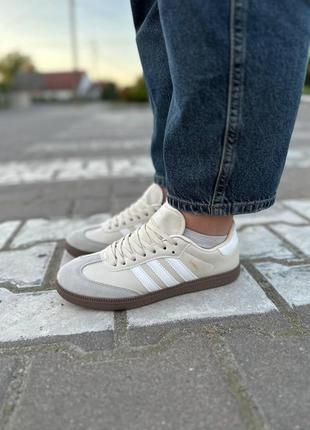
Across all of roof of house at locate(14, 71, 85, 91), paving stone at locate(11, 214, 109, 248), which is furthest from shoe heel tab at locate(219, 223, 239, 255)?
roof of house at locate(14, 71, 85, 91)

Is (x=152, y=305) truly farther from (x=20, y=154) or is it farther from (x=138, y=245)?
(x=20, y=154)

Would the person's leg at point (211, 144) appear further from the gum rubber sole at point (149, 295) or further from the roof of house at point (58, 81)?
the roof of house at point (58, 81)

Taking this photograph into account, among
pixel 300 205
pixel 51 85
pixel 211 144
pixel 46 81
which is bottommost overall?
pixel 51 85

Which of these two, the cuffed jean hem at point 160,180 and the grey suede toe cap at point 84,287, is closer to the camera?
the grey suede toe cap at point 84,287

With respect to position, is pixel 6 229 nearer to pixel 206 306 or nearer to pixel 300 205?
pixel 206 306

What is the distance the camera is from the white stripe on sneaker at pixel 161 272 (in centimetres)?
77

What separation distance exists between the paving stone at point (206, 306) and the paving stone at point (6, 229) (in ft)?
1.92

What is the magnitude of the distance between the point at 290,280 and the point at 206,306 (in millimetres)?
218

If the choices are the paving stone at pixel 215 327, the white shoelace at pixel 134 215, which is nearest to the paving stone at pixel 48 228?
the white shoelace at pixel 134 215

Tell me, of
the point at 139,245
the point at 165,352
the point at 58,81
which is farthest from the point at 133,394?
the point at 58,81

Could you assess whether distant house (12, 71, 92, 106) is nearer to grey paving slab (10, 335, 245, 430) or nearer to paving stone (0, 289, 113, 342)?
paving stone (0, 289, 113, 342)

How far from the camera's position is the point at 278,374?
22.3 inches

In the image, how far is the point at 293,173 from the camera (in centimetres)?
206

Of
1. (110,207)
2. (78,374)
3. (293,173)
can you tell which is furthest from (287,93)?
(293,173)
